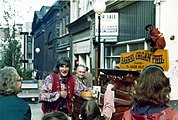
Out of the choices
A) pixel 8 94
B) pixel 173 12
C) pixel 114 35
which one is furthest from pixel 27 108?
pixel 114 35

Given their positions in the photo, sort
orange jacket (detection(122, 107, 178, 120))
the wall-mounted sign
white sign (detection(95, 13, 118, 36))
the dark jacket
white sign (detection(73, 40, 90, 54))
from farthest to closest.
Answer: white sign (detection(73, 40, 90, 54))
white sign (detection(95, 13, 118, 36))
the wall-mounted sign
the dark jacket
orange jacket (detection(122, 107, 178, 120))

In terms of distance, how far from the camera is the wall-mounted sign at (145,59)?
958cm

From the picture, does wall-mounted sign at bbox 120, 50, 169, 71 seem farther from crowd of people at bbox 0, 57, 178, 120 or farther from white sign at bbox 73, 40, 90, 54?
white sign at bbox 73, 40, 90, 54

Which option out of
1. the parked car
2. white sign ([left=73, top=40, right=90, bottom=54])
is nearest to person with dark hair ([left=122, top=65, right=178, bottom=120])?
the parked car

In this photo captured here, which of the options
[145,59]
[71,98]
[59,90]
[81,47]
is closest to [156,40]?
[145,59]

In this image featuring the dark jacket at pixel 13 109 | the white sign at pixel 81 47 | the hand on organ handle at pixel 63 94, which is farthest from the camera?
the white sign at pixel 81 47

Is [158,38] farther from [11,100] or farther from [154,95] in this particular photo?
[154,95]

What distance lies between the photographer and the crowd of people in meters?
3.47

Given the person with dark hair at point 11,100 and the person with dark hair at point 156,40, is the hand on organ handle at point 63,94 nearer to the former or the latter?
the person with dark hair at point 11,100

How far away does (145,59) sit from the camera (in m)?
9.92

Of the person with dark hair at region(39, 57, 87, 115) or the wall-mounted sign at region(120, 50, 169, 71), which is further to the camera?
the wall-mounted sign at region(120, 50, 169, 71)

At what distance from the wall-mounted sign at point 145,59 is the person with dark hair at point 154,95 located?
5.85 metres

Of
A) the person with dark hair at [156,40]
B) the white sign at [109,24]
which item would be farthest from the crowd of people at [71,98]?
the white sign at [109,24]

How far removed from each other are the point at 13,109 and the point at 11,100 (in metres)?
0.12
